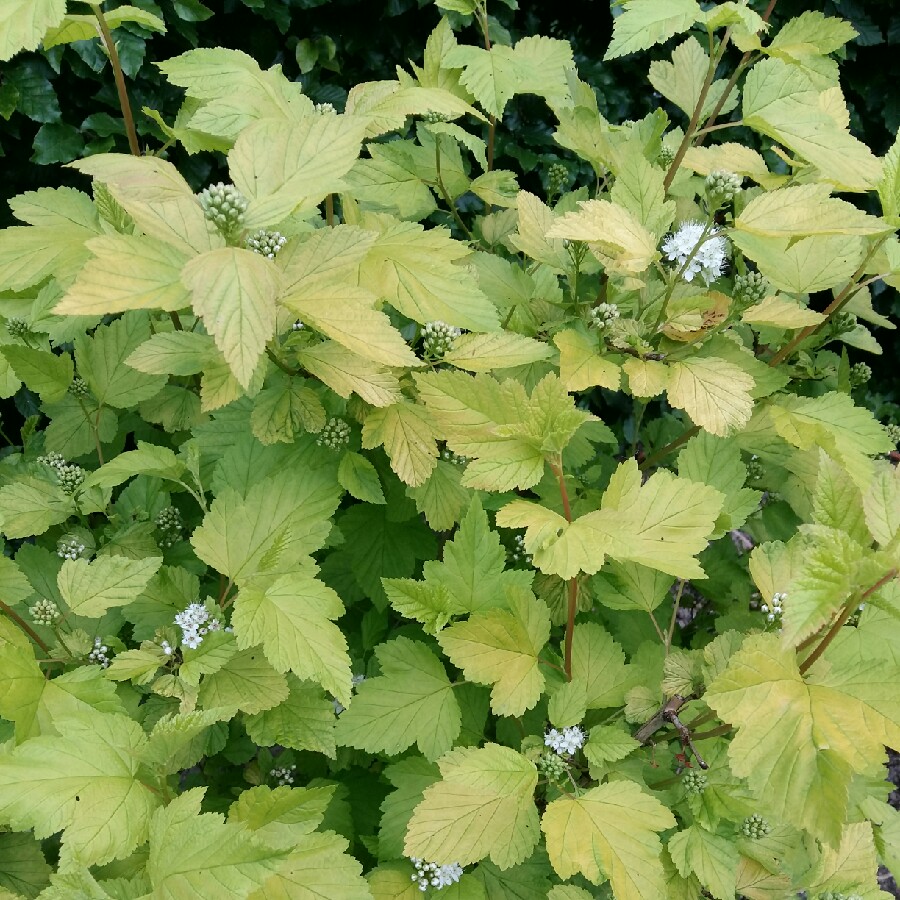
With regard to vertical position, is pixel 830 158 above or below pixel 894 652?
above

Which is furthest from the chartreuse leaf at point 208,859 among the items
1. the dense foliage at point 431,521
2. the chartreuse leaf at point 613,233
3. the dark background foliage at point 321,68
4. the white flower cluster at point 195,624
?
the dark background foliage at point 321,68

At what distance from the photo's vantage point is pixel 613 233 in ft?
3.94

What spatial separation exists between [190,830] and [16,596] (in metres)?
0.51

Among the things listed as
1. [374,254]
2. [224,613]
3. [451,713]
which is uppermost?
[374,254]

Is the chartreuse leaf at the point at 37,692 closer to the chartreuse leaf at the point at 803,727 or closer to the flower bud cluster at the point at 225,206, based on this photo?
the flower bud cluster at the point at 225,206

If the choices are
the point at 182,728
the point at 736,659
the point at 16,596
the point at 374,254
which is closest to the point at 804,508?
the point at 736,659

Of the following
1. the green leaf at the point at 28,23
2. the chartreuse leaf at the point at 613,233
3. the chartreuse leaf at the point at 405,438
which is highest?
the green leaf at the point at 28,23

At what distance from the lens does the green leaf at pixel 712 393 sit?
122 cm

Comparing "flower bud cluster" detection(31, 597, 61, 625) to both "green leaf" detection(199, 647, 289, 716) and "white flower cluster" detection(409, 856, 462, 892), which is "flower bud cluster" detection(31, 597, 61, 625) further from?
"white flower cluster" detection(409, 856, 462, 892)

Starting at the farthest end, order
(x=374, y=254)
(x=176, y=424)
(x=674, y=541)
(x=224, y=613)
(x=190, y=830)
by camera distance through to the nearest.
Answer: (x=176, y=424) < (x=224, y=613) < (x=374, y=254) < (x=674, y=541) < (x=190, y=830)

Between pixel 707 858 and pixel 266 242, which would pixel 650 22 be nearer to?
pixel 266 242

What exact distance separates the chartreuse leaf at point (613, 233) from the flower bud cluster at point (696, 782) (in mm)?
789

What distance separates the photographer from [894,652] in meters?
1.12

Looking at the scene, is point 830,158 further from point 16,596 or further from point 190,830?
point 16,596
